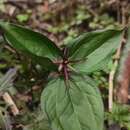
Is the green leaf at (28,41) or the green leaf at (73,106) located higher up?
the green leaf at (28,41)

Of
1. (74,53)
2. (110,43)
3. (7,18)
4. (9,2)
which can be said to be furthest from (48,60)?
(9,2)

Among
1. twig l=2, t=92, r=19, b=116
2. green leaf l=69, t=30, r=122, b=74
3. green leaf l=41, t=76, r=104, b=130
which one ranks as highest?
green leaf l=69, t=30, r=122, b=74

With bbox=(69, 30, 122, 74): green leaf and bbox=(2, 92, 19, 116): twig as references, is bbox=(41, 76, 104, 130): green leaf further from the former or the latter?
bbox=(2, 92, 19, 116): twig

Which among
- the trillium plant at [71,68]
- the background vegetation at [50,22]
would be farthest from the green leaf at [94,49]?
the background vegetation at [50,22]

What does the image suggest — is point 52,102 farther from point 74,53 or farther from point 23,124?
point 23,124

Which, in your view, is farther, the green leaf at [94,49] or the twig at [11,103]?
the twig at [11,103]

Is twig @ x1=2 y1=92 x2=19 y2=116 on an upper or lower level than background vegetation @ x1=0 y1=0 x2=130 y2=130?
lower

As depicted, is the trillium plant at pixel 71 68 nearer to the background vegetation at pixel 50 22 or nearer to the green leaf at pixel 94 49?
the green leaf at pixel 94 49

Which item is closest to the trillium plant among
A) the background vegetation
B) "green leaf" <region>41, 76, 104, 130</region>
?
"green leaf" <region>41, 76, 104, 130</region>
